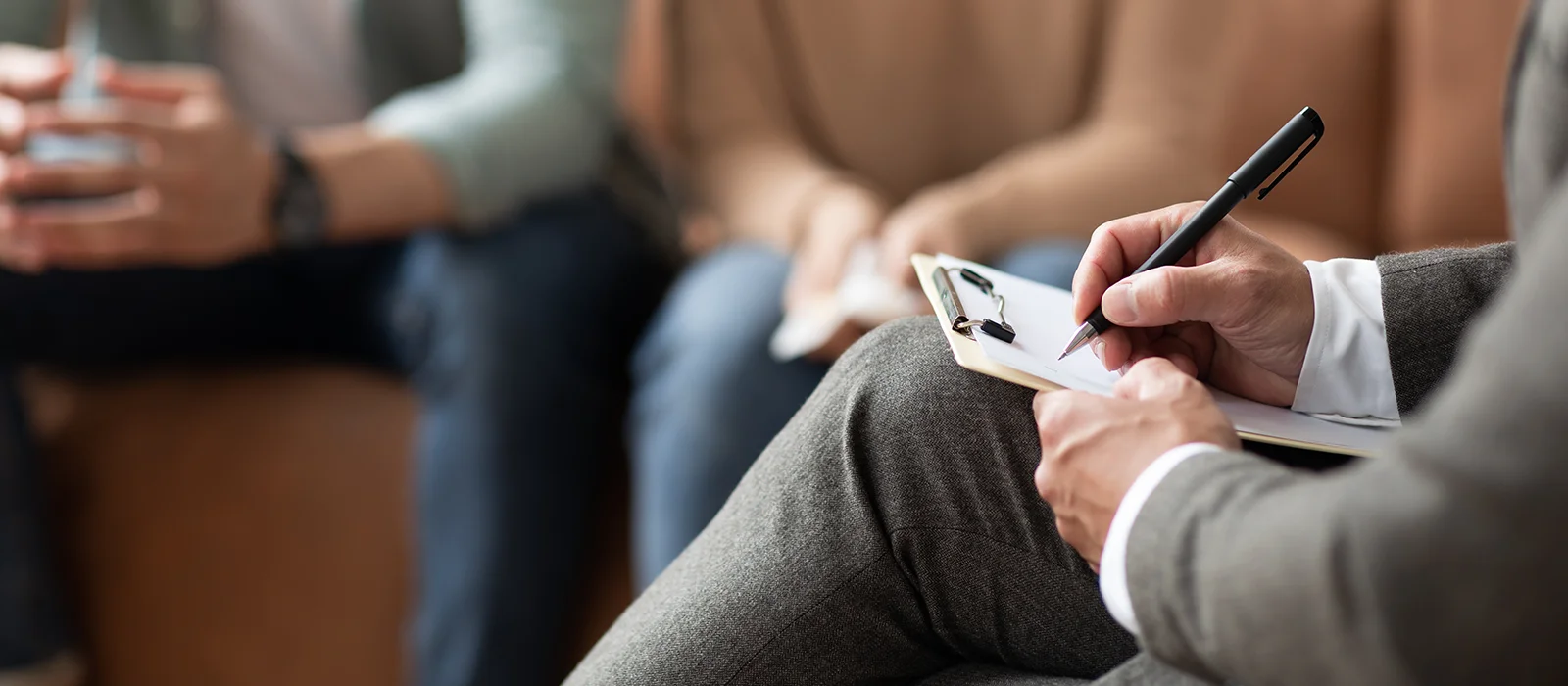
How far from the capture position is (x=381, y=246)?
1.07 m

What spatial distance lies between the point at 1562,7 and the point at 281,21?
101 centimetres

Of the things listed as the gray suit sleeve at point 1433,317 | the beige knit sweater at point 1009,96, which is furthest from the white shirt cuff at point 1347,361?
the beige knit sweater at point 1009,96

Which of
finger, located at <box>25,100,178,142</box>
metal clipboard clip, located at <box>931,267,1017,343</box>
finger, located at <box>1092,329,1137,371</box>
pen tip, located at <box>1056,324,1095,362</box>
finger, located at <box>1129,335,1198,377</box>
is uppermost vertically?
finger, located at <box>25,100,178,142</box>

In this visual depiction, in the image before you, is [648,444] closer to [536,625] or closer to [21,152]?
[536,625]

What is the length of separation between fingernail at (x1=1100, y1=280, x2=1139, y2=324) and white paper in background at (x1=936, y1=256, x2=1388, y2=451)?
0.03 meters

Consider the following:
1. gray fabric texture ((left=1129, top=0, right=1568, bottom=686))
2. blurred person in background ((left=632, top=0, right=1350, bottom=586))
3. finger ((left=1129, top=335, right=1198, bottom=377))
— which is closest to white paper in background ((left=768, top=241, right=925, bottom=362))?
blurred person in background ((left=632, top=0, right=1350, bottom=586))

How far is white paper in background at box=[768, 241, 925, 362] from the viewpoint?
33.0 inches

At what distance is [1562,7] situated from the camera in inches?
15.3

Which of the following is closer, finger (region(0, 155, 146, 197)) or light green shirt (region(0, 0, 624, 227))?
finger (region(0, 155, 146, 197))

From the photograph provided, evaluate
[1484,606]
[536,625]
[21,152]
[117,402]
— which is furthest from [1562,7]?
[117,402]

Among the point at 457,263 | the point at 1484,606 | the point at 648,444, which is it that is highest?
the point at 1484,606

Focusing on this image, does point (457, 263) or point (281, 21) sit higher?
point (281, 21)

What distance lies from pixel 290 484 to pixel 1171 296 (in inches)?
31.3

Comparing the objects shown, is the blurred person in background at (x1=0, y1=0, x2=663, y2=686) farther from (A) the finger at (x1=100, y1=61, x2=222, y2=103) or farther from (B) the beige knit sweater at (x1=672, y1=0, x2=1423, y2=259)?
(B) the beige knit sweater at (x1=672, y1=0, x2=1423, y2=259)
